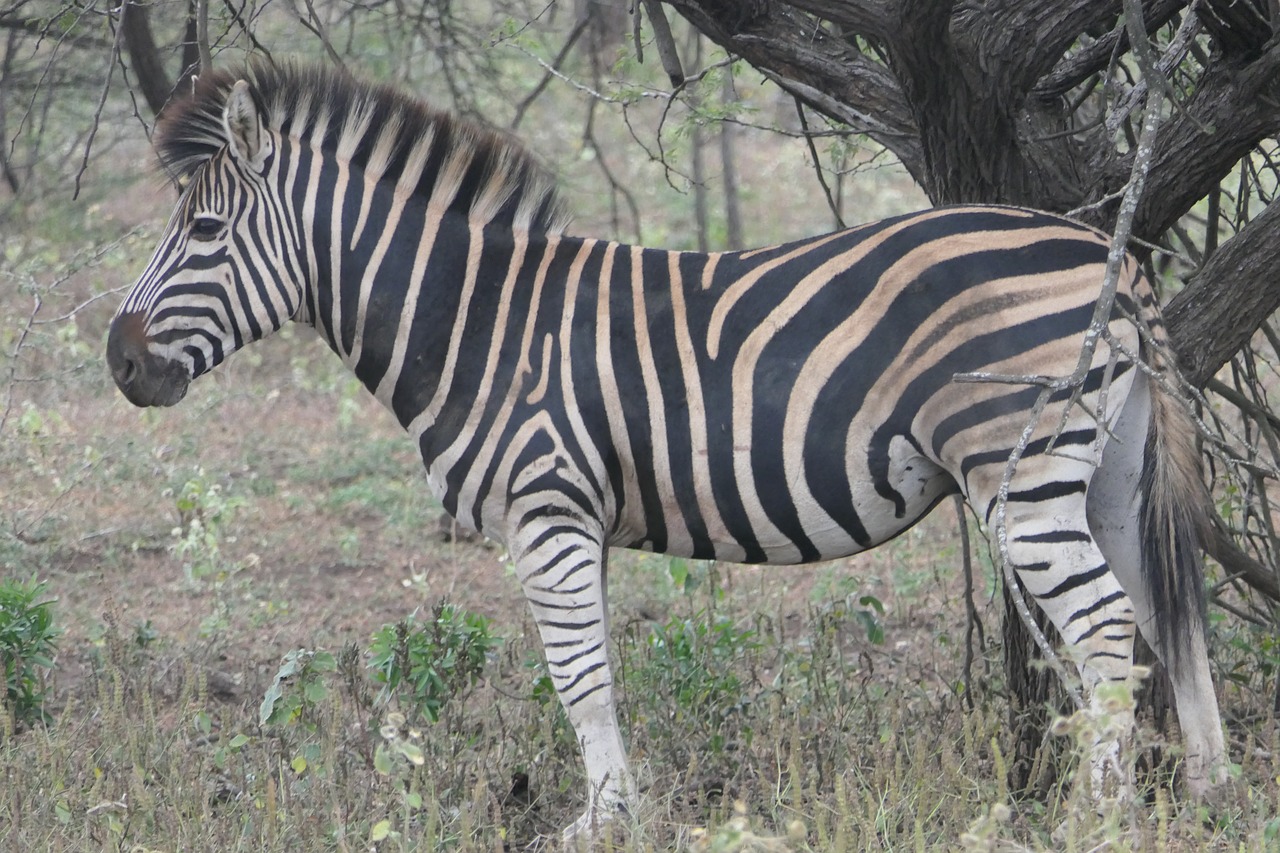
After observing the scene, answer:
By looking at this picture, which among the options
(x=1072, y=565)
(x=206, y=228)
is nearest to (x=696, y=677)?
(x=1072, y=565)

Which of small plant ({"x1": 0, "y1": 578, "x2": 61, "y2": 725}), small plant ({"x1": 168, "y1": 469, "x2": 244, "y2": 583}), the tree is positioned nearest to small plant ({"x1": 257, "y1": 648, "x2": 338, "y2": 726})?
small plant ({"x1": 0, "y1": 578, "x2": 61, "y2": 725})

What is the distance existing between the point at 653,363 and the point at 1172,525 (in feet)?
5.68

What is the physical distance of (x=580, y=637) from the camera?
437 centimetres

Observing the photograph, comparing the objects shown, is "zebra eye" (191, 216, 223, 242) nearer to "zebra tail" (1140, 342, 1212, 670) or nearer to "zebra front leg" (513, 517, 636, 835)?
"zebra front leg" (513, 517, 636, 835)

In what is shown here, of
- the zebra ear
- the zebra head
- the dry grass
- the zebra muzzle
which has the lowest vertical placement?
the dry grass

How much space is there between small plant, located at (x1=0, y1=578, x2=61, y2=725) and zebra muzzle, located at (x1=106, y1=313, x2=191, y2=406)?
1149 millimetres

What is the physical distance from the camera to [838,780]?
3.55 m

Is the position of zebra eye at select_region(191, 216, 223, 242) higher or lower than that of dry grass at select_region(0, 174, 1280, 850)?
higher

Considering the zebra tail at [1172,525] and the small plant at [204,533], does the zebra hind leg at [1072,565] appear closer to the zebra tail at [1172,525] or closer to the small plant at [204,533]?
the zebra tail at [1172,525]

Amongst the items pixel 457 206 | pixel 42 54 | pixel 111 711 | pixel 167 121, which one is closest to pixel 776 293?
pixel 457 206

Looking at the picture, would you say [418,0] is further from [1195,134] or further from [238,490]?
[1195,134]

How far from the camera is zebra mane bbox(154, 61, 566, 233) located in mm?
4637

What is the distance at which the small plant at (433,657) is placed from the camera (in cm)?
483

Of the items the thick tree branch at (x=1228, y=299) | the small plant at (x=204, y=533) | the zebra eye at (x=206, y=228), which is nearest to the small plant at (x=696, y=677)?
the thick tree branch at (x=1228, y=299)
